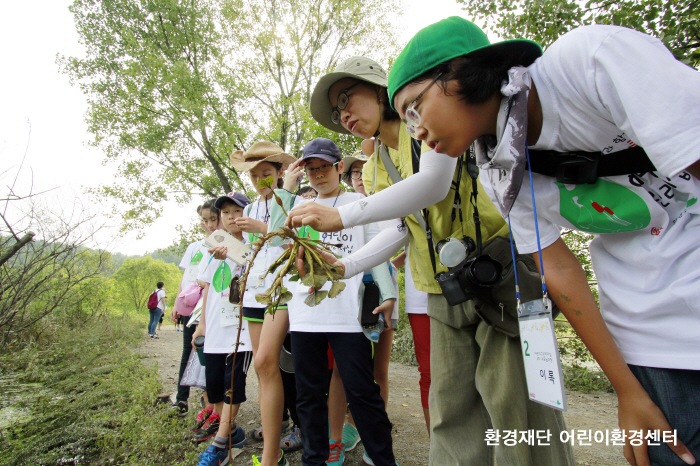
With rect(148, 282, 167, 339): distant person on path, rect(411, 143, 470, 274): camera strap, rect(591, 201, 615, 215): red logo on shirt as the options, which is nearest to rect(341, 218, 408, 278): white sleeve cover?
rect(411, 143, 470, 274): camera strap

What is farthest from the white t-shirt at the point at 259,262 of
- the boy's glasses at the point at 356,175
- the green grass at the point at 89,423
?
the boy's glasses at the point at 356,175

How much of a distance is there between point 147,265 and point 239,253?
4930cm

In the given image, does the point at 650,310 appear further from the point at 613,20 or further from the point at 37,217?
the point at 37,217

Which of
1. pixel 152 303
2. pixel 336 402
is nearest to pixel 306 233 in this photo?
pixel 336 402

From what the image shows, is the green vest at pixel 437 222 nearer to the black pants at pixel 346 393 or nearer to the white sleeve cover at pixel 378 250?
the white sleeve cover at pixel 378 250

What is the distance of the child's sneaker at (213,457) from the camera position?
2627 millimetres

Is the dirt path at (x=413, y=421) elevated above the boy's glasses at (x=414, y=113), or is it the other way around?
the boy's glasses at (x=414, y=113)

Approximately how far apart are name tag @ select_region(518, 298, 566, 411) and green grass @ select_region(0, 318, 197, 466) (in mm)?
2364

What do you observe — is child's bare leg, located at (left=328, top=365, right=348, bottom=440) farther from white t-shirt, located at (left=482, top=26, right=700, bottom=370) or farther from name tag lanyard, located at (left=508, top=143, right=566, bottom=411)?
white t-shirt, located at (left=482, top=26, right=700, bottom=370)

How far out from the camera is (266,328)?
2736mm

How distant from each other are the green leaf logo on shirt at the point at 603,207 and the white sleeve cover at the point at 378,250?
0.95 m

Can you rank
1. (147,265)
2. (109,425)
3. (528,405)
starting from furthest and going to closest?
(147,265)
(109,425)
(528,405)

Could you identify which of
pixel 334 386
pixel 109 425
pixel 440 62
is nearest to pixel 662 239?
pixel 440 62

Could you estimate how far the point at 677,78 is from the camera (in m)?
0.82
